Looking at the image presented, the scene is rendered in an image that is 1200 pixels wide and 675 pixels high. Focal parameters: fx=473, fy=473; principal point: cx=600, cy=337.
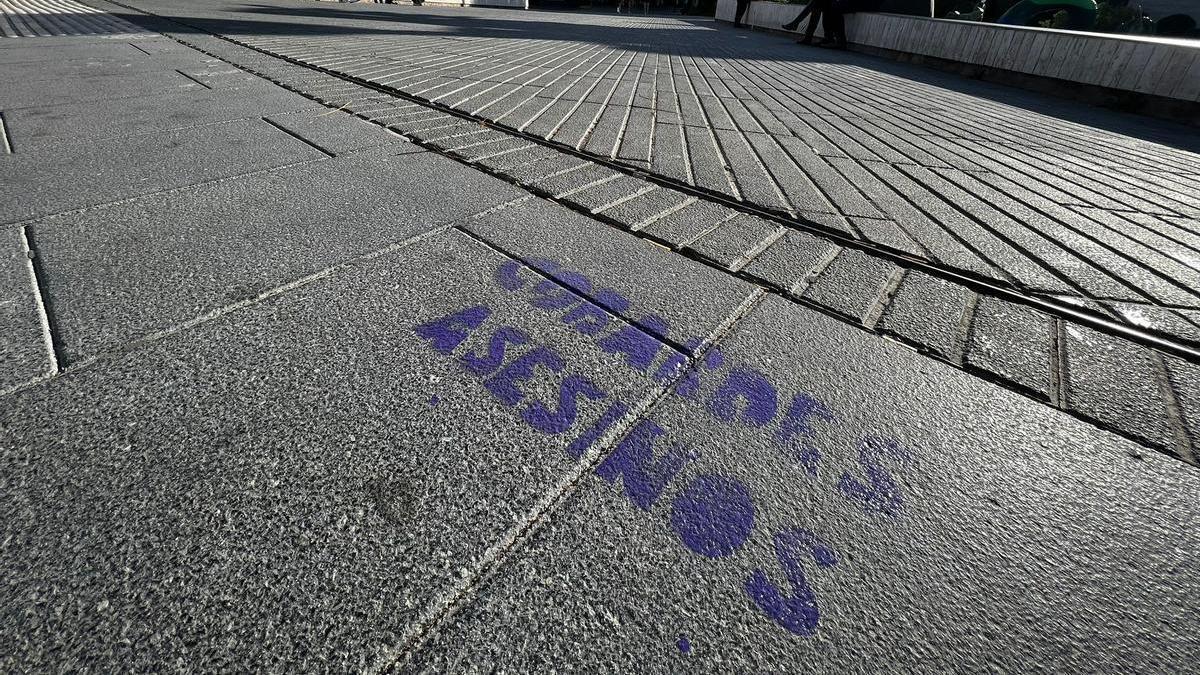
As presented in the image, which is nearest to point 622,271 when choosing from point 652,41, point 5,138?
point 5,138

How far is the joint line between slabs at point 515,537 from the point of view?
893 mm

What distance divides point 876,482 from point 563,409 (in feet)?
2.88

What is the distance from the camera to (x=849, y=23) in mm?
11719

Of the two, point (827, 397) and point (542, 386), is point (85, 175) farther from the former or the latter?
point (827, 397)

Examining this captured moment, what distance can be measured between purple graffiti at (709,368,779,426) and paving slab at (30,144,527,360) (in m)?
1.64

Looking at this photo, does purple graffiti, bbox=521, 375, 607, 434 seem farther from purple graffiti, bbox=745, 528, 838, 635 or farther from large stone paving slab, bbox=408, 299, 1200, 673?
purple graffiti, bbox=745, 528, 838, 635

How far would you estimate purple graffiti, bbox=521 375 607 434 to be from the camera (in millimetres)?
1355

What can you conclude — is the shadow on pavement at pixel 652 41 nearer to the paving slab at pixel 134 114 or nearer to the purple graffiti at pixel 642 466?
the paving slab at pixel 134 114

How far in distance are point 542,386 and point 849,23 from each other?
47.3 feet

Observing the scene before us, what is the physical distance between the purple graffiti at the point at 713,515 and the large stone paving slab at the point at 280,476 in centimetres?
31

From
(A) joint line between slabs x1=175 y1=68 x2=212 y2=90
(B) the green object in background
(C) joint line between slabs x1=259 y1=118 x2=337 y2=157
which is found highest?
(B) the green object in background

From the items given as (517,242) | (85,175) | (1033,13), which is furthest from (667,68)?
(1033,13)

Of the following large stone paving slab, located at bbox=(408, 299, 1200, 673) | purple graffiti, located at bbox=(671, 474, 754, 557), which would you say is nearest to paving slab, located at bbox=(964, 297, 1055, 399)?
large stone paving slab, located at bbox=(408, 299, 1200, 673)

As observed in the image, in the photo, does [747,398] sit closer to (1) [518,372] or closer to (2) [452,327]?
(1) [518,372]
